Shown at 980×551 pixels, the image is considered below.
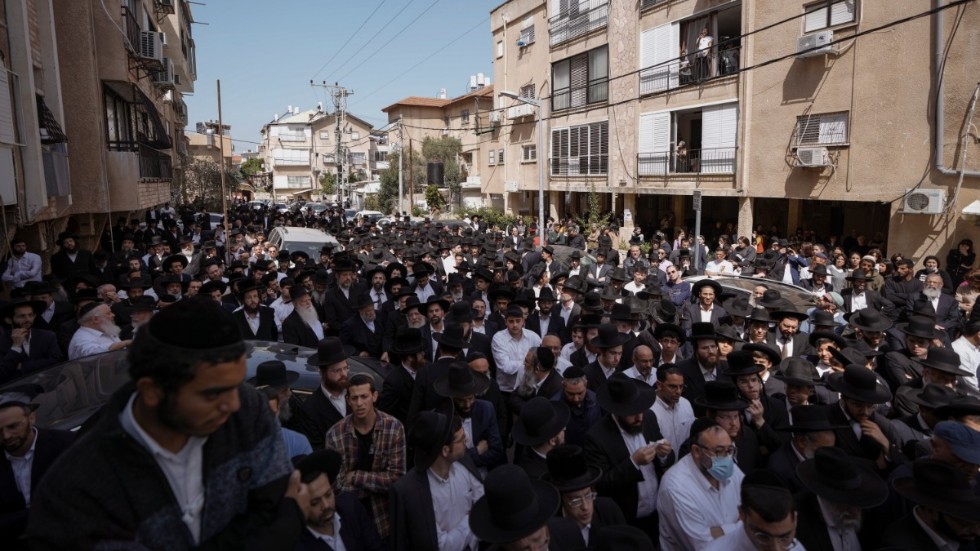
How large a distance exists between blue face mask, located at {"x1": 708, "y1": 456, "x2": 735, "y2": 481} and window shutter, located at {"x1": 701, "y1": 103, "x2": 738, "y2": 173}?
19.3 meters

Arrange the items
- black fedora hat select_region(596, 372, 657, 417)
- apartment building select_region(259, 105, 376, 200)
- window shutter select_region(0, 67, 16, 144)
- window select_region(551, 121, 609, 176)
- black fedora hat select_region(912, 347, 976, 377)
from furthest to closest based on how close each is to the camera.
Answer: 1. apartment building select_region(259, 105, 376, 200)
2. window select_region(551, 121, 609, 176)
3. window shutter select_region(0, 67, 16, 144)
4. black fedora hat select_region(912, 347, 976, 377)
5. black fedora hat select_region(596, 372, 657, 417)

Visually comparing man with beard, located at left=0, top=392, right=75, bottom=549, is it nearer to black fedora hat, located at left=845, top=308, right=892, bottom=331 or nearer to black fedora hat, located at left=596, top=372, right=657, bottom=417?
black fedora hat, located at left=596, top=372, right=657, bottom=417

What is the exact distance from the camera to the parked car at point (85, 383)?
4711 mm

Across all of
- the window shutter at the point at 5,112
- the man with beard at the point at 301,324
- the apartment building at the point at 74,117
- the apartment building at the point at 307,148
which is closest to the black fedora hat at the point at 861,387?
the man with beard at the point at 301,324

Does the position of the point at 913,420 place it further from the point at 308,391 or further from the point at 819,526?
the point at 308,391

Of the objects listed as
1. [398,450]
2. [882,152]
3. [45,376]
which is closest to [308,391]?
[398,450]

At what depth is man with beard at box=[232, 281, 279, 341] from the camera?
27.9ft

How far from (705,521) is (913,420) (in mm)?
2551

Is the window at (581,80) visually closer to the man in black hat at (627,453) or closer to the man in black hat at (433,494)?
the man in black hat at (627,453)

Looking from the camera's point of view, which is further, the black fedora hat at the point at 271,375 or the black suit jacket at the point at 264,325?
the black suit jacket at the point at 264,325

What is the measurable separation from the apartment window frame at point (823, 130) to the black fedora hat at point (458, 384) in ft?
55.0

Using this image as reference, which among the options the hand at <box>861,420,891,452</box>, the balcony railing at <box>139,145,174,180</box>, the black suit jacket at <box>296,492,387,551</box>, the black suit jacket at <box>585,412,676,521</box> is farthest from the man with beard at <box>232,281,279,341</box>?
the balcony railing at <box>139,145,174,180</box>

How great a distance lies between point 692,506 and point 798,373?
82.7 inches

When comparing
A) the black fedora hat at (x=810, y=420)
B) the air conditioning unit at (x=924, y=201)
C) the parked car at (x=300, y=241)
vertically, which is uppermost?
the air conditioning unit at (x=924, y=201)
